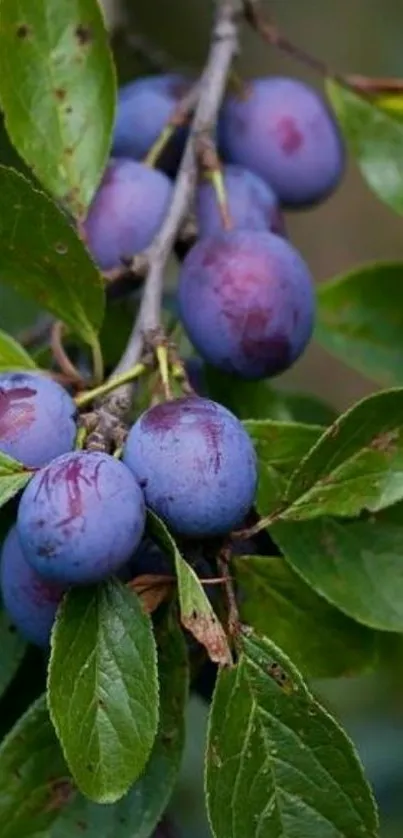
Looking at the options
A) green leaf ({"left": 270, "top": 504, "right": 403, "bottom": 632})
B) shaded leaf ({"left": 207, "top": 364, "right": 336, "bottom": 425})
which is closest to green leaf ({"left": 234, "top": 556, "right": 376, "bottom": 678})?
green leaf ({"left": 270, "top": 504, "right": 403, "bottom": 632})

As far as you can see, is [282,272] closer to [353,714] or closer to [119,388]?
[119,388]

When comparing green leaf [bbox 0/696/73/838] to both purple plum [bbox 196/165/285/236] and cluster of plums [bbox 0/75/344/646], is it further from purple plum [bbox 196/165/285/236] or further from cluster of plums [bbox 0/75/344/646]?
purple plum [bbox 196/165/285/236]

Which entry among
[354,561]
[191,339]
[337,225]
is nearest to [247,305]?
[191,339]

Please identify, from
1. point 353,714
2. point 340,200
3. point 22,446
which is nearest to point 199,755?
point 353,714

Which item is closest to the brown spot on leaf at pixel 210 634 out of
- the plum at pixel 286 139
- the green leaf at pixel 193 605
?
the green leaf at pixel 193 605

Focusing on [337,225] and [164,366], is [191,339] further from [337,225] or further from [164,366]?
[337,225]

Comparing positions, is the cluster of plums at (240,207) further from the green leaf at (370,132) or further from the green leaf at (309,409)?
the green leaf at (309,409)

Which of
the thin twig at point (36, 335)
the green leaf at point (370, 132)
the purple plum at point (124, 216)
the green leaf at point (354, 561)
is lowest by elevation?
the green leaf at point (354, 561)
